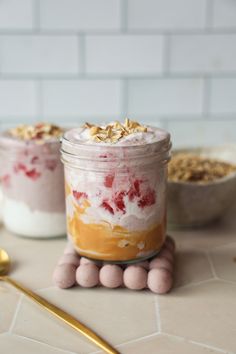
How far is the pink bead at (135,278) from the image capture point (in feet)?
1.85

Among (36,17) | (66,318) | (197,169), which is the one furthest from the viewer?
(36,17)

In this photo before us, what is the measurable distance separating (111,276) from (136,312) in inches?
2.2

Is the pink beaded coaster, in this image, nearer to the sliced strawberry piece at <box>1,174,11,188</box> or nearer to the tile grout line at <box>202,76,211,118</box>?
the sliced strawberry piece at <box>1,174,11,188</box>

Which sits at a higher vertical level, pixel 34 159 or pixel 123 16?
pixel 123 16

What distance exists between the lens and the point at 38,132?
0.69m

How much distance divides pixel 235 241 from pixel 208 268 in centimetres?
10

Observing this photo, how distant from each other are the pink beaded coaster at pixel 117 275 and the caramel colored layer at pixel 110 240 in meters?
0.01

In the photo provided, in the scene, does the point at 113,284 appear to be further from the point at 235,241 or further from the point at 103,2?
the point at 103,2

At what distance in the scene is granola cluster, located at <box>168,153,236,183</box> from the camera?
0.74m

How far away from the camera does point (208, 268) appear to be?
2.07 feet

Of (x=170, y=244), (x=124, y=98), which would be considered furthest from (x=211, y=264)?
(x=124, y=98)

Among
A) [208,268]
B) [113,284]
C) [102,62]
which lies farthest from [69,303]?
[102,62]

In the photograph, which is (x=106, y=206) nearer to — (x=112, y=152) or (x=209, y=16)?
(x=112, y=152)

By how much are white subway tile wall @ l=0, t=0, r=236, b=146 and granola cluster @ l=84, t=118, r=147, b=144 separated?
62 centimetres
